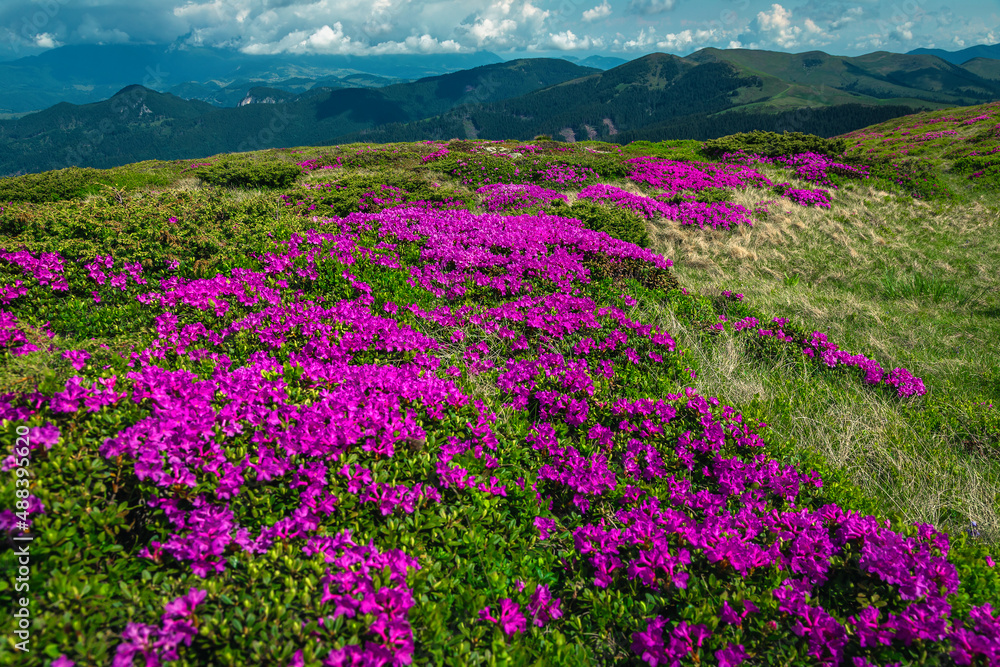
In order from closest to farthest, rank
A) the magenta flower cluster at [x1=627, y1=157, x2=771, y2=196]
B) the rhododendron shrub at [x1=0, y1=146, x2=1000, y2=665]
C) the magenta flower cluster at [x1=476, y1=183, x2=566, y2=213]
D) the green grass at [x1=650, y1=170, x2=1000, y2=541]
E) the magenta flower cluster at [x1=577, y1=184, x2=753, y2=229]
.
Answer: the rhododendron shrub at [x1=0, y1=146, x2=1000, y2=665] < the green grass at [x1=650, y1=170, x2=1000, y2=541] < the magenta flower cluster at [x1=577, y1=184, x2=753, y2=229] < the magenta flower cluster at [x1=476, y1=183, x2=566, y2=213] < the magenta flower cluster at [x1=627, y1=157, x2=771, y2=196]

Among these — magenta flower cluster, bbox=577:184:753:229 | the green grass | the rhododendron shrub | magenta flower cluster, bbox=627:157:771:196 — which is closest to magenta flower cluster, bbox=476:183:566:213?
magenta flower cluster, bbox=577:184:753:229

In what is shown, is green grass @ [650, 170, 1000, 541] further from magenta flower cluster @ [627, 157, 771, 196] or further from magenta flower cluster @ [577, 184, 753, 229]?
magenta flower cluster @ [627, 157, 771, 196]

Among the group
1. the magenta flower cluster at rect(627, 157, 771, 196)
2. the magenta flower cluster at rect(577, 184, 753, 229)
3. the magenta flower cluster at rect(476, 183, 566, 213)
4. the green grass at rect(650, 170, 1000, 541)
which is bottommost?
the green grass at rect(650, 170, 1000, 541)

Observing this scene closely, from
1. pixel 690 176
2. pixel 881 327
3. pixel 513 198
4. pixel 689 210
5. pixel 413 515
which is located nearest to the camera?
pixel 413 515

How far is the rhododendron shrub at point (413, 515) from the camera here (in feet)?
9.53

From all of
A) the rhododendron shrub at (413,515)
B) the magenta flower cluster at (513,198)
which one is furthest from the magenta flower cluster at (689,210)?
the rhododendron shrub at (413,515)

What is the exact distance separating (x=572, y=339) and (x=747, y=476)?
11.1 ft

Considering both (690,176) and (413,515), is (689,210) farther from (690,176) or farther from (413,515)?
(413,515)

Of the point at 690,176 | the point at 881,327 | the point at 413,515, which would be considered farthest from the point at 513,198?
the point at 413,515

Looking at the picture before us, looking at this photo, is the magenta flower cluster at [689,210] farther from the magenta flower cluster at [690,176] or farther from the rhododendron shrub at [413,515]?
the rhododendron shrub at [413,515]

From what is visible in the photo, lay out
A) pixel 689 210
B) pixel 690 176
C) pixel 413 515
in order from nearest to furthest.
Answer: pixel 413 515 < pixel 689 210 < pixel 690 176

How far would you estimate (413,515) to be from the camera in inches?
155

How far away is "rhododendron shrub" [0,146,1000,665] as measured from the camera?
2.90 meters

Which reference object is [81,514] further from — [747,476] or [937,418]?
[937,418]
